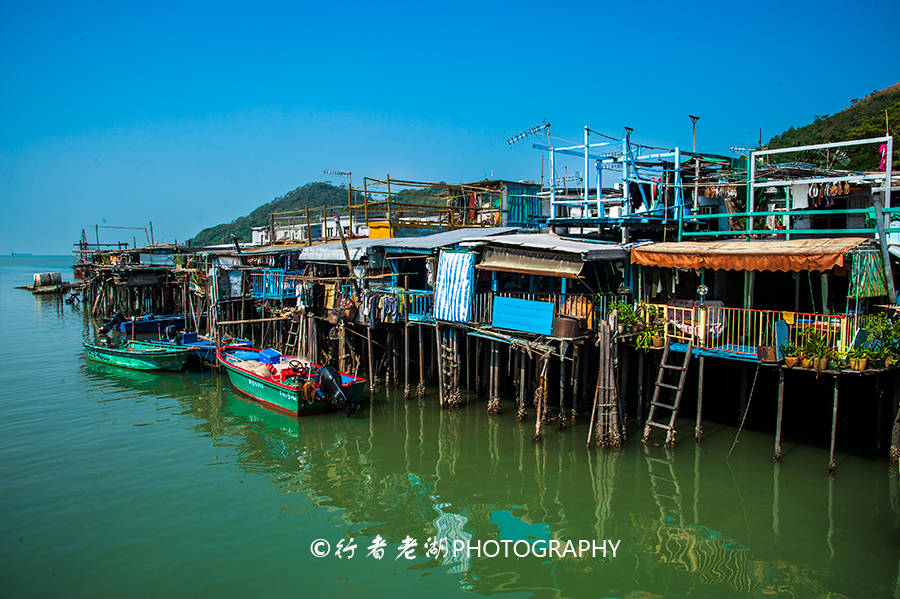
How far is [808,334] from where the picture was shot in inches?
448

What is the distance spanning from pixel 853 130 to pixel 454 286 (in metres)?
28.4

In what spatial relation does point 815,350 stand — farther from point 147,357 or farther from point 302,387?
point 147,357

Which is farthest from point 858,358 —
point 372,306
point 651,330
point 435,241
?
point 372,306

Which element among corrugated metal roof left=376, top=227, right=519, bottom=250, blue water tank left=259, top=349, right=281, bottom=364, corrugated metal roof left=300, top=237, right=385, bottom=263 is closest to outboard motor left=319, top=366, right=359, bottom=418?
blue water tank left=259, top=349, right=281, bottom=364

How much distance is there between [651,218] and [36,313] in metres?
47.1

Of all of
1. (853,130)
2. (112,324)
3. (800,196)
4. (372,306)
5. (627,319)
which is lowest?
(112,324)

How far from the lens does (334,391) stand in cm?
1609

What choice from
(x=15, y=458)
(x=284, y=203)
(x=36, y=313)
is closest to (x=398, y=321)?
(x=15, y=458)

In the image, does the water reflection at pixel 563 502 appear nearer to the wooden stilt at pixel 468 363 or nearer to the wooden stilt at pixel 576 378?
the wooden stilt at pixel 576 378

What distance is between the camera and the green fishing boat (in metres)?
22.0

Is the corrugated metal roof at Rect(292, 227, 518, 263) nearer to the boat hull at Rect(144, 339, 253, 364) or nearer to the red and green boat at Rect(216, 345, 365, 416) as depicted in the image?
the red and green boat at Rect(216, 345, 365, 416)

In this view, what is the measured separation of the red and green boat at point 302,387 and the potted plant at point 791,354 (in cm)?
1073

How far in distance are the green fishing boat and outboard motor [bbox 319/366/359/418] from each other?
8.77m

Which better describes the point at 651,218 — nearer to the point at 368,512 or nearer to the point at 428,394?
the point at 428,394
